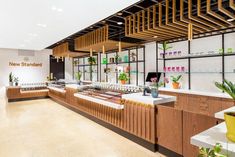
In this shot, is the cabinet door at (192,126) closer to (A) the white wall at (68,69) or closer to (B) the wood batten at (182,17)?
(B) the wood batten at (182,17)

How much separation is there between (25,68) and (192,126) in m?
11.6

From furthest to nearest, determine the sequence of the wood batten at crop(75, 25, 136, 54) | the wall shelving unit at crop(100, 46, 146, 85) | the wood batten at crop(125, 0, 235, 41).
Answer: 1. the wall shelving unit at crop(100, 46, 146, 85)
2. the wood batten at crop(75, 25, 136, 54)
3. the wood batten at crop(125, 0, 235, 41)

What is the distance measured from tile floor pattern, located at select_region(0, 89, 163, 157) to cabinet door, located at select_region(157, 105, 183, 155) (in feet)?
1.23

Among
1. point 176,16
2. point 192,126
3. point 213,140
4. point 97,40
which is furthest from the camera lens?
point 97,40

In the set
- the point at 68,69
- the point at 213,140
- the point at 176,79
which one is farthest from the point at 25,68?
the point at 213,140

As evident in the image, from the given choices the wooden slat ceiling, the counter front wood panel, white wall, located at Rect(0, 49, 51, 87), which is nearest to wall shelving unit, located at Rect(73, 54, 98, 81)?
white wall, located at Rect(0, 49, 51, 87)

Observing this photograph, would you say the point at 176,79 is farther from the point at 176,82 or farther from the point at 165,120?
Result: the point at 165,120

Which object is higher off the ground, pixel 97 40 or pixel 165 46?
pixel 97 40

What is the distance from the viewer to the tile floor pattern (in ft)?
11.5

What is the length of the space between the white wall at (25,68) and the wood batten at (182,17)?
9.15 metres

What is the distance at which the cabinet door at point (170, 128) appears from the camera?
303 cm

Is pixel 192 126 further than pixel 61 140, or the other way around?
pixel 61 140

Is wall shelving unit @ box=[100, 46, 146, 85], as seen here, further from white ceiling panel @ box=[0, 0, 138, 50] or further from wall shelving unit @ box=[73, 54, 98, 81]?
white ceiling panel @ box=[0, 0, 138, 50]

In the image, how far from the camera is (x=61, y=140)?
13.8 ft
